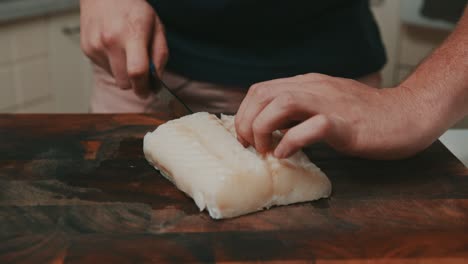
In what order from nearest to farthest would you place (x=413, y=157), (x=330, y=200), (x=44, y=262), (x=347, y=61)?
(x=44, y=262)
(x=330, y=200)
(x=413, y=157)
(x=347, y=61)

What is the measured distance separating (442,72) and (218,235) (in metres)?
0.47

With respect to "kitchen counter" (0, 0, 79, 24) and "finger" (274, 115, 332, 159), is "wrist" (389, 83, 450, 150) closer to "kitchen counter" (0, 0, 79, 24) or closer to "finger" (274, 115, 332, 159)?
"finger" (274, 115, 332, 159)

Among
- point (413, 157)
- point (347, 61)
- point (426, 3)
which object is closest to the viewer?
point (413, 157)

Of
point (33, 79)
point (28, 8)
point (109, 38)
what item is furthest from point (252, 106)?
point (33, 79)

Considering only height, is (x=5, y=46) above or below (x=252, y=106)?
below

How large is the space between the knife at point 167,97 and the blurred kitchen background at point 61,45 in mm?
1066

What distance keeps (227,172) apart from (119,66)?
1.39ft

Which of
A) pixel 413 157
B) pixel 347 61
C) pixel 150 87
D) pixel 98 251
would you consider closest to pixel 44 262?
pixel 98 251

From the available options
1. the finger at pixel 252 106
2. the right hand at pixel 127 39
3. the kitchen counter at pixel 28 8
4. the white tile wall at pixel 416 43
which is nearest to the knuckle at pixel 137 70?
the right hand at pixel 127 39

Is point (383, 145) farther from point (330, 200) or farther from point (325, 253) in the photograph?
point (325, 253)

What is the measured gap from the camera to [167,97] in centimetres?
119

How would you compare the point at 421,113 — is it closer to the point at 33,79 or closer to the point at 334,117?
the point at 334,117

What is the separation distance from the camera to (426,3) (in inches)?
93.4

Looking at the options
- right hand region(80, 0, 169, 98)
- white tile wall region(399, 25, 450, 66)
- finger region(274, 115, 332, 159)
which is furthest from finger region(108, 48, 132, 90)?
white tile wall region(399, 25, 450, 66)
